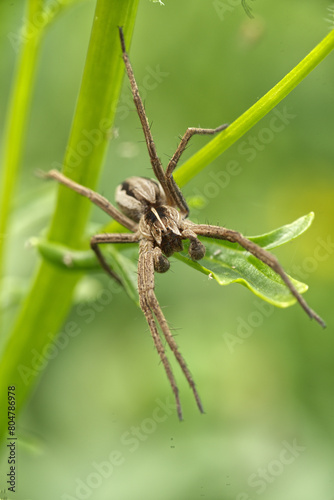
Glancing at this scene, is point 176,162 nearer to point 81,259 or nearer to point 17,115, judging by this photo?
point 81,259

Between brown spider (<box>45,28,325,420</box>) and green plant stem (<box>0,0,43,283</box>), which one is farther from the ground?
green plant stem (<box>0,0,43,283</box>)

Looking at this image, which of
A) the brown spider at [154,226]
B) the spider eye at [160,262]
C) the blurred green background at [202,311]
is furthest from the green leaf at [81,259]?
the blurred green background at [202,311]

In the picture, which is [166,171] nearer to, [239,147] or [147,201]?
[147,201]

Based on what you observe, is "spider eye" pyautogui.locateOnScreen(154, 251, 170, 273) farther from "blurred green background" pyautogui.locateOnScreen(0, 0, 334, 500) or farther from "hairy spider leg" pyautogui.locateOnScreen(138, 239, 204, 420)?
"blurred green background" pyautogui.locateOnScreen(0, 0, 334, 500)

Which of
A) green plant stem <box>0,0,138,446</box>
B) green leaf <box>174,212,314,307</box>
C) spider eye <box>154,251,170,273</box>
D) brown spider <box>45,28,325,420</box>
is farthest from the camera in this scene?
spider eye <box>154,251,170,273</box>

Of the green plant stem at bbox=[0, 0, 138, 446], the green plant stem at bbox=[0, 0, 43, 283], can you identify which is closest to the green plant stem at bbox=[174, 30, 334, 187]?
the green plant stem at bbox=[0, 0, 138, 446]

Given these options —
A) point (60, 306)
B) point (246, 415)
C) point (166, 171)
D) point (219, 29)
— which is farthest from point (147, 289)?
point (219, 29)
